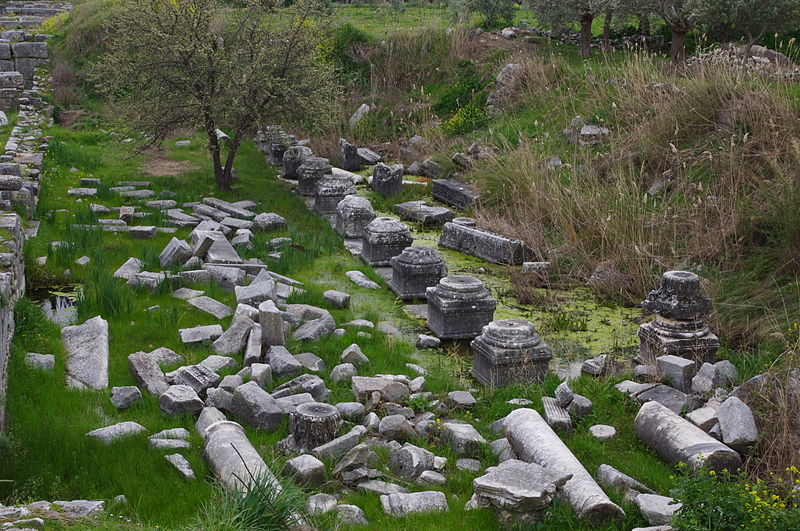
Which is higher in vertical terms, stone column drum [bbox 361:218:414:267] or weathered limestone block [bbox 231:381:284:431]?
weathered limestone block [bbox 231:381:284:431]

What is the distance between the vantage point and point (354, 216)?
12.4 meters

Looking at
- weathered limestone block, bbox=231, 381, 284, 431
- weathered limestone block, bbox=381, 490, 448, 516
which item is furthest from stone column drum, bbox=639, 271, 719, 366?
weathered limestone block, bbox=231, 381, 284, 431

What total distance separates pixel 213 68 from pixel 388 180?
3.61 m

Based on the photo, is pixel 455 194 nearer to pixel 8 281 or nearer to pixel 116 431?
pixel 8 281

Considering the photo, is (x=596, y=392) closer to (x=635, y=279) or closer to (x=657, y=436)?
(x=657, y=436)

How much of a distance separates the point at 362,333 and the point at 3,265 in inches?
132

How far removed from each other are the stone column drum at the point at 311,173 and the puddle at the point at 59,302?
568 centimetres

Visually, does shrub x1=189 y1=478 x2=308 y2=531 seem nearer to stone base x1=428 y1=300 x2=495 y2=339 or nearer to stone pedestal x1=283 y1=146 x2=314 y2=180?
stone base x1=428 y1=300 x2=495 y2=339

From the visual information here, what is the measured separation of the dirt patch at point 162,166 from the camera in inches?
620

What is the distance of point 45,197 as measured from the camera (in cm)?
1316

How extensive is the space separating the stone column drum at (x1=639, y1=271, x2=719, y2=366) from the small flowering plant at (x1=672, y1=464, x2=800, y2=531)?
2.46 m

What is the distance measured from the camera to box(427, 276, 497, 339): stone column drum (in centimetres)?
848

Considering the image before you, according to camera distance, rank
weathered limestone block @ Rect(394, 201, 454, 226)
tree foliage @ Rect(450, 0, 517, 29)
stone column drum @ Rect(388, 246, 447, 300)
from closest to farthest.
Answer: stone column drum @ Rect(388, 246, 447, 300) < weathered limestone block @ Rect(394, 201, 454, 226) < tree foliage @ Rect(450, 0, 517, 29)

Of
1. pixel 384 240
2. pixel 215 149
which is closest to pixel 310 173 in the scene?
pixel 215 149
